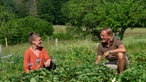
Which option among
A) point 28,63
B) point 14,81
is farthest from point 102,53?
point 14,81

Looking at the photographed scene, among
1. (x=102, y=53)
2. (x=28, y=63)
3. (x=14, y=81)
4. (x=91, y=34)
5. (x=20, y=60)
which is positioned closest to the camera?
(x=14, y=81)

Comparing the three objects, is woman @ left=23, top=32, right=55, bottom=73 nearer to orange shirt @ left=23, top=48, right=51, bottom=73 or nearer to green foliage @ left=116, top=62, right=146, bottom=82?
orange shirt @ left=23, top=48, right=51, bottom=73

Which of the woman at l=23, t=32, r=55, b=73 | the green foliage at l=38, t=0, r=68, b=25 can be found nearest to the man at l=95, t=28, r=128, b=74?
the woman at l=23, t=32, r=55, b=73

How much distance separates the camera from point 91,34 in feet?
117

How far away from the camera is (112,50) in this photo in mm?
7461

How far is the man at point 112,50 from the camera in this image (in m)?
7.21

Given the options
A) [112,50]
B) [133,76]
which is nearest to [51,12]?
[112,50]

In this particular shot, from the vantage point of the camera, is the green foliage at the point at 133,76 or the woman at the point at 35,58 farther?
the woman at the point at 35,58

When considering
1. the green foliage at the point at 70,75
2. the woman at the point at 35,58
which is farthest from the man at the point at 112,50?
the woman at the point at 35,58

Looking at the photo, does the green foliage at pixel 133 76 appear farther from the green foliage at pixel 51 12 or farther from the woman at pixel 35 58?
the green foliage at pixel 51 12

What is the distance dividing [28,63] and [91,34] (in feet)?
93.9

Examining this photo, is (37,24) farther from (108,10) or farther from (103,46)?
(103,46)

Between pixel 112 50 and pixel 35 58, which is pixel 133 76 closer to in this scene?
pixel 112 50

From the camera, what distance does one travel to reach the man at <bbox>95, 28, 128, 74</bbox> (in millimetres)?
7209
